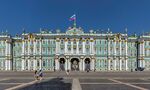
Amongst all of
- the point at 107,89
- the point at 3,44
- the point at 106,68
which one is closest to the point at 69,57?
the point at 106,68

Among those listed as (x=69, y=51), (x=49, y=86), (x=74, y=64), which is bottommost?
(x=74, y=64)

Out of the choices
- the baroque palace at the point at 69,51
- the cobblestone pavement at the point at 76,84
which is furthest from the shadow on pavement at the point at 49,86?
the baroque palace at the point at 69,51

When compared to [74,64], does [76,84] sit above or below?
above

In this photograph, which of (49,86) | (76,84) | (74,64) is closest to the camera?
(49,86)

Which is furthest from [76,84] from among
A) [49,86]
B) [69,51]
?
[69,51]

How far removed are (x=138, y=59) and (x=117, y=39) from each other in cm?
1111

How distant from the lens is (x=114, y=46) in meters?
104

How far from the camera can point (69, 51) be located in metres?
103

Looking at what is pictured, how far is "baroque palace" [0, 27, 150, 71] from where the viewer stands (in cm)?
10256

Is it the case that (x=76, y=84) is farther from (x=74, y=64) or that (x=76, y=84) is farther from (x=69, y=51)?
(x=74, y=64)

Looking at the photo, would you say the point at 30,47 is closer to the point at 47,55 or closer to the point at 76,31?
the point at 47,55

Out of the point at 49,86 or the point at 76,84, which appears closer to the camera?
the point at 49,86

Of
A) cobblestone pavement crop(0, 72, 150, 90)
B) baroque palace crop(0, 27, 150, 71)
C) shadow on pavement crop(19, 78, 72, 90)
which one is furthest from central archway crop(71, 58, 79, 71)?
shadow on pavement crop(19, 78, 72, 90)

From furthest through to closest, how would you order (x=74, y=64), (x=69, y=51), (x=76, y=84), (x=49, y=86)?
(x=74, y=64)
(x=69, y=51)
(x=76, y=84)
(x=49, y=86)
